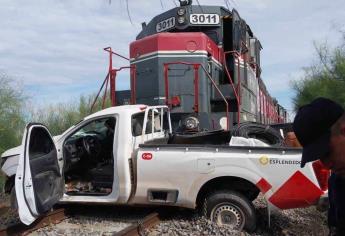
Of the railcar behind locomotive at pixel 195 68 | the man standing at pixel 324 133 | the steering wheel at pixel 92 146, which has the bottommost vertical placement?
the steering wheel at pixel 92 146

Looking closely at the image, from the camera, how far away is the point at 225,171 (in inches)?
271

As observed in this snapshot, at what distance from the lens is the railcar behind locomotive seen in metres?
10.1

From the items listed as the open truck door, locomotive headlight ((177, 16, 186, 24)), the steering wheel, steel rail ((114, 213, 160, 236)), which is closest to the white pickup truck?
the open truck door

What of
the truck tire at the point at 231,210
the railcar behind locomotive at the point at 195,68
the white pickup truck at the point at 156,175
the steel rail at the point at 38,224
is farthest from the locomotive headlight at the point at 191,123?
the steel rail at the point at 38,224

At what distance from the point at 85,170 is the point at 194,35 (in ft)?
12.7

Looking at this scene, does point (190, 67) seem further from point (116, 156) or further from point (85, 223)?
point (85, 223)

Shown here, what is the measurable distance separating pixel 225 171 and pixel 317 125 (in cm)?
512

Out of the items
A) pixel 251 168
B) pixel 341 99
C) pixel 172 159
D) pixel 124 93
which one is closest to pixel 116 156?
A: pixel 172 159

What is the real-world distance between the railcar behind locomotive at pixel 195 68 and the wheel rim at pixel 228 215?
2.58 metres

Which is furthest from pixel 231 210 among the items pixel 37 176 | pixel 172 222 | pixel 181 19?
pixel 181 19

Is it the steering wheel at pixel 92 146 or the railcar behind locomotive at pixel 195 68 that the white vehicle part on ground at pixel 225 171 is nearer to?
the steering wheel at pixel 92 146

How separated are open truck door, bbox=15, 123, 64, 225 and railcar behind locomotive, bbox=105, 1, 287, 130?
2991 mm

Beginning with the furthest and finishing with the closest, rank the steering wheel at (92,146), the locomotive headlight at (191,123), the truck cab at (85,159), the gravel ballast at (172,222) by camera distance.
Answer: the locomotive headlight at (191,123) < the steering wheel at (92,146) < the gravel ballast at (172,222) < the truck cab at (85,159)

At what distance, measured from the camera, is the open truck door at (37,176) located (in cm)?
618
